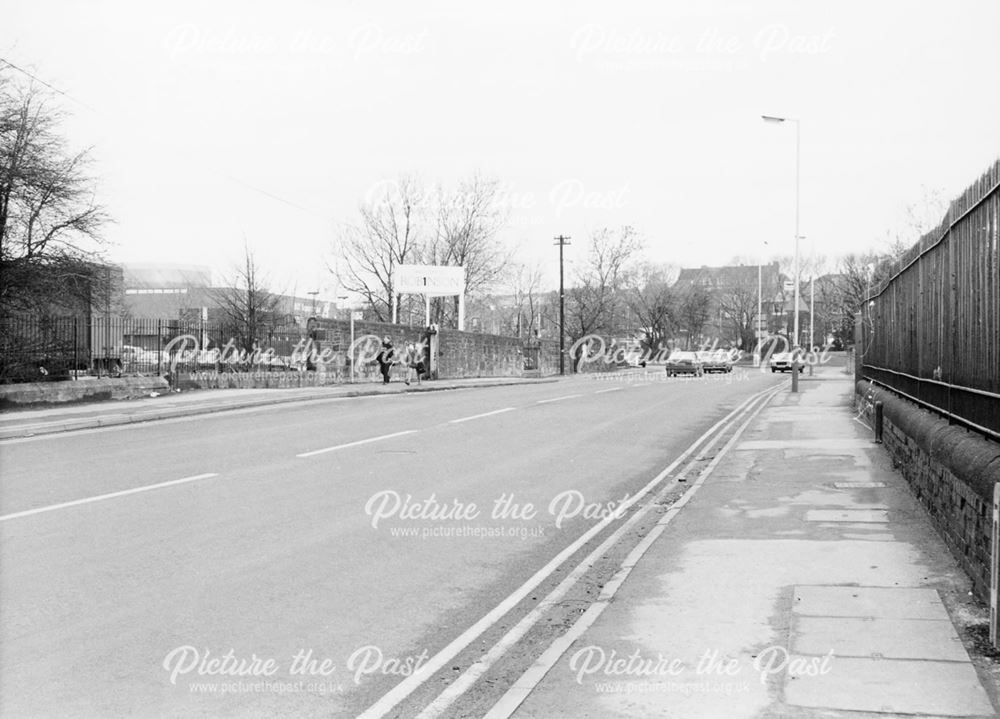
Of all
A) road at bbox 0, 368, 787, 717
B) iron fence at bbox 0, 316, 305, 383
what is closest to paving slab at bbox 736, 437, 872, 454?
road at bbox 0, 368, 787, 717

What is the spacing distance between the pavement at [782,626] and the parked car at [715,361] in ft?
165

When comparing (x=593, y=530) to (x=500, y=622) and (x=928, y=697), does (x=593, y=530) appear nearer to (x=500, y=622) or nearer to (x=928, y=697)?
(x=500, y=622)

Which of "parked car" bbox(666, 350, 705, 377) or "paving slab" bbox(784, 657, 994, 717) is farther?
"parked car" bbox(666, 350, 705, 377)

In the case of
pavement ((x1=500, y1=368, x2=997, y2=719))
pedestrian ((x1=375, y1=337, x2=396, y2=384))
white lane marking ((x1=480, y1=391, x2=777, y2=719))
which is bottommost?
white lane marking ((x1=480, y1=391, x2=777, y2=719))

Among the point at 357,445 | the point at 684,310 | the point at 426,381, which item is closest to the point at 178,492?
the point at 357,445

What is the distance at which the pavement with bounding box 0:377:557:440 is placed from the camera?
17750mm

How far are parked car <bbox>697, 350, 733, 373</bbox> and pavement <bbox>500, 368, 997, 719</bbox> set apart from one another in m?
50.4

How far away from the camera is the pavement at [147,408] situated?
17750mm

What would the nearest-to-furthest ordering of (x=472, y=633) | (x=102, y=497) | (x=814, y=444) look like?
(x=472, y=633) < (x=102, y=497) < (x=814, y=444)

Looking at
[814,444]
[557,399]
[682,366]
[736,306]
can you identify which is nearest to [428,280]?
[682,366]

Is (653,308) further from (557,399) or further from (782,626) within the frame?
(782,626)

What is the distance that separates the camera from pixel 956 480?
7.05m

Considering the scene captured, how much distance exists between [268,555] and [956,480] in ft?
17.2

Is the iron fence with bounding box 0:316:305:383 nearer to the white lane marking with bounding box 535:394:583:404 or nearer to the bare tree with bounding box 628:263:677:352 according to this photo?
the white lane marking with bounding box 535:394:583:404
